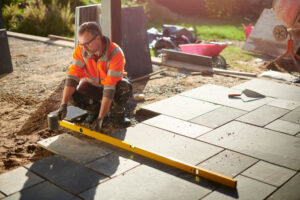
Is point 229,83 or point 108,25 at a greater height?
point 108,25

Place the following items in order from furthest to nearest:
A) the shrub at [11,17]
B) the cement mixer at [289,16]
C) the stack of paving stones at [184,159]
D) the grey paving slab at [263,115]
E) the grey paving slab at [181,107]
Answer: the shrub at [11,17], the cement mixer at [289,16], the grey paving slab at [181,107], the grey paving slab at [263,115], the stack of paving stones at [184,159]

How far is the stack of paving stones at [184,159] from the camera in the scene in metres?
3.43

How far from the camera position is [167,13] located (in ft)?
48.2

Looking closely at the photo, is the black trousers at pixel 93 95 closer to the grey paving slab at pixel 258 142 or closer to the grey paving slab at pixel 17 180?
the grey paving slab at pixel 258 142

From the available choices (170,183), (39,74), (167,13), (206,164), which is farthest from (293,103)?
(167,13)

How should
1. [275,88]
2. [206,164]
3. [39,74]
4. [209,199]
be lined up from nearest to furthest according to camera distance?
[209,199] → [206,164] → [275,88] → [39,74]

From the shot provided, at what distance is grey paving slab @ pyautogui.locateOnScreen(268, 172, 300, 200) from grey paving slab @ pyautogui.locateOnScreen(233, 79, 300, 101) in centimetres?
284

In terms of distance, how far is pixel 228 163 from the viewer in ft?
13.1

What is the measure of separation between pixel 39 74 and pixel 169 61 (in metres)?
2.81

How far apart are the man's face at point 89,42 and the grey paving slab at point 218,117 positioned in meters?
1.78

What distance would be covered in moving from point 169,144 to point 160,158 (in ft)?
1.84

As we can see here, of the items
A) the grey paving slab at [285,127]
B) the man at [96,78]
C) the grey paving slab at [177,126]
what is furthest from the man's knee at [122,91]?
the grey paving slab at [285,127]

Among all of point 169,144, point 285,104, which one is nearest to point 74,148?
point 169,144

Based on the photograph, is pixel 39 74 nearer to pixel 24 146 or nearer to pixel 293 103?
pixel 24 146
